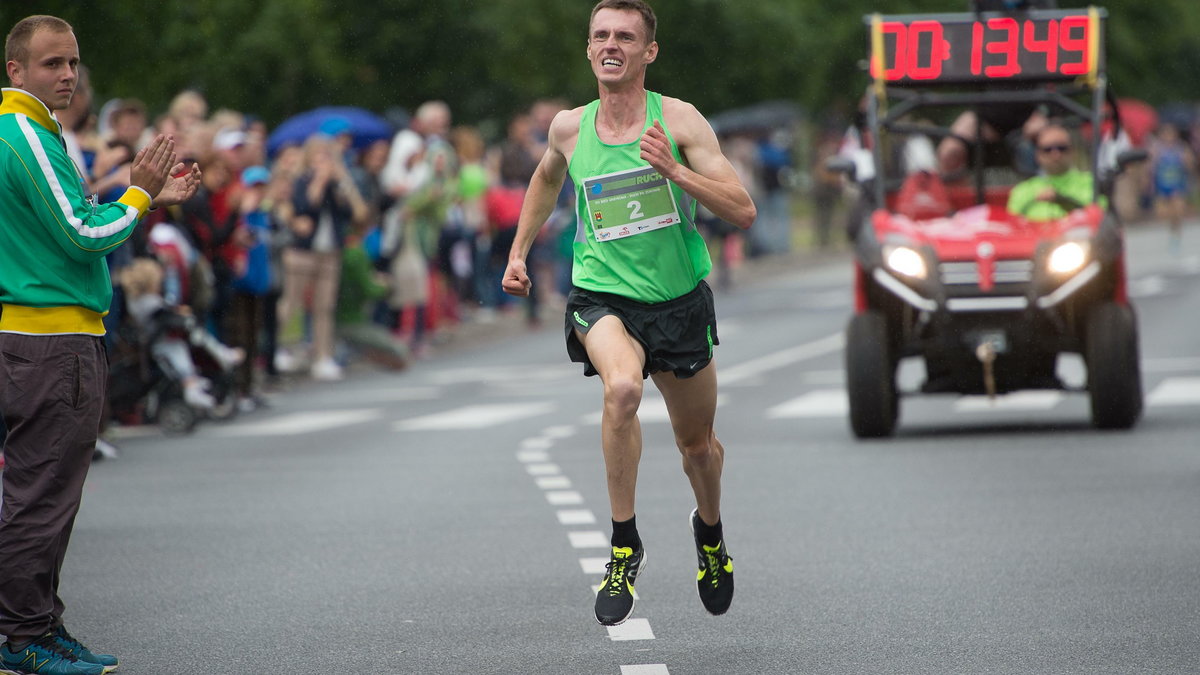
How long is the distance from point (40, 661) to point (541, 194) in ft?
7.64

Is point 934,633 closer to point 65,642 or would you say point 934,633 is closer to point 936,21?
point 65,642

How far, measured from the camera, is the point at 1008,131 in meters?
16.1

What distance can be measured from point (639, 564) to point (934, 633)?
3.34ft

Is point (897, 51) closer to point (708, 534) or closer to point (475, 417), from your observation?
point (475, 417)

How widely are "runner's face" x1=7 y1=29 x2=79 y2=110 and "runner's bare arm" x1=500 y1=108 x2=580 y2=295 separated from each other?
5.10 ft

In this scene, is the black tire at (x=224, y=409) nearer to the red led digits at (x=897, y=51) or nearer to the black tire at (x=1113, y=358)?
the red led digits at (x=897, y=51)

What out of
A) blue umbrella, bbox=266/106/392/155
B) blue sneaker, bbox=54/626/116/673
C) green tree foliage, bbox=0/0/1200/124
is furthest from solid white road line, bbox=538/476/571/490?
blue umbrella, bbox=266/106/392/155

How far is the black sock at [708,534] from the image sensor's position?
8.13 m

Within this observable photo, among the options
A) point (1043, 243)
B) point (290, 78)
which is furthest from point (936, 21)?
point (290, 78)

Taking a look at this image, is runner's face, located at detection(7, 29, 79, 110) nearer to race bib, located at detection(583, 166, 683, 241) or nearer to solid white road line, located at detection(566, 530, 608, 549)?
race bib, located at detection(583, 166, 683, 241)

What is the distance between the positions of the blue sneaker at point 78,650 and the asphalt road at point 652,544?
15 cm

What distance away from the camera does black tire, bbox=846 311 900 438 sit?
1468 centimetres

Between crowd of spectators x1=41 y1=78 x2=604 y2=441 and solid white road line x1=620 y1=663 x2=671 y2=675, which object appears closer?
solid white road line x1=620 y1=663 x2=671 y2=675

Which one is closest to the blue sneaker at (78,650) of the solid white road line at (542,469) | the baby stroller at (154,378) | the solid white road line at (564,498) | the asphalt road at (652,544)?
the asphalt road at (652,544)
